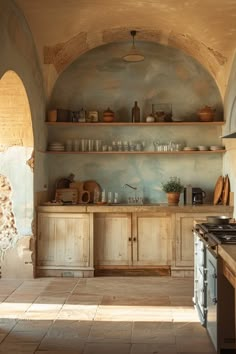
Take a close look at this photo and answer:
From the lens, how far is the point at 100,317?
4594 mm

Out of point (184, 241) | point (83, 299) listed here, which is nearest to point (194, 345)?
point (83, 299)

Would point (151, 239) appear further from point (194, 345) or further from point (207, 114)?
point (194, 345)

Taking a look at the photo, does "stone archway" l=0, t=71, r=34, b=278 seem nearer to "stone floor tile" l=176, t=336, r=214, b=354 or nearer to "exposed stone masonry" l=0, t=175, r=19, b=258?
"exposed stone masonry" l=0, t=175, r=19, b=258

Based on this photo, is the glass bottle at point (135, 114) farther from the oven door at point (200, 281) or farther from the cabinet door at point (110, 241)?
the oven door at point (200, 281)

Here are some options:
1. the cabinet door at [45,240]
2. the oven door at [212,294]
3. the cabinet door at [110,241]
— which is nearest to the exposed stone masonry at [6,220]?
the cabinet door at [45,240]

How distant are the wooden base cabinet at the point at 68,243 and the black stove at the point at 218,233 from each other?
89.9 inches

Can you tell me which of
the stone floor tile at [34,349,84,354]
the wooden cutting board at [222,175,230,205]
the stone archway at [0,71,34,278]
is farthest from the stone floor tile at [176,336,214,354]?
the wooden cutting board at [222,175,230,205]

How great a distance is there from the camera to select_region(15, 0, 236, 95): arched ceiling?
17.7 ft

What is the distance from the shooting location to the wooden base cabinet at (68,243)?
21.3 ft

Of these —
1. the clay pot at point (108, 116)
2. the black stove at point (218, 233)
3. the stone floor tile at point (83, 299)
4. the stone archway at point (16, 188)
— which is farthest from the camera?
the clay pot at point (108, 116)

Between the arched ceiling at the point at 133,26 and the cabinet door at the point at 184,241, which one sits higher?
the arched ceiling at the point at 133,26

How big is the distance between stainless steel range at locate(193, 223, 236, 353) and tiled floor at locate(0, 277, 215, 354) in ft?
0.70

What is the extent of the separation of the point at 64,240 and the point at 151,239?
1244mm

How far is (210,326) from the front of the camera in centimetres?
378
